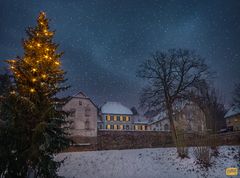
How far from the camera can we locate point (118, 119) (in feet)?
179

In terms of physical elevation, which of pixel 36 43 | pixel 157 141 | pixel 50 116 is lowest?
pixel 157 141

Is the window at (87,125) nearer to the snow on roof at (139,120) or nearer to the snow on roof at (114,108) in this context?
the snow on roof at (114,108)

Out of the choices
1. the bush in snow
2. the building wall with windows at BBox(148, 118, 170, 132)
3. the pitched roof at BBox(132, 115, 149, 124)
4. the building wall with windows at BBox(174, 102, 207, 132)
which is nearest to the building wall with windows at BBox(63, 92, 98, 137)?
the building wall with windows at BBox(174, 102, 207, 132)

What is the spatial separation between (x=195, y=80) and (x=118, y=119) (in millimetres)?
32079

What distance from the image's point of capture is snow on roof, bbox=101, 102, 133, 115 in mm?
54031

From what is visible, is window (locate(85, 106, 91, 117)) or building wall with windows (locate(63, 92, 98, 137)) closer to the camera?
building wall with windows (locate(63, 92, 98, 137))

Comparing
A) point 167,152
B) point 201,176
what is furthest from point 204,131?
point 167,152

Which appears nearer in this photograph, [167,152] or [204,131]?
[204,131]

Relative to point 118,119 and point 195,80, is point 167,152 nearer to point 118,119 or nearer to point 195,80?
point 195,80

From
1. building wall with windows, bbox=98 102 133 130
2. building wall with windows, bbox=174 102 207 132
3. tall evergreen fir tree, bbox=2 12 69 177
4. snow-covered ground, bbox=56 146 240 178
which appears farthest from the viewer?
building wall with windows, bbox=98 102 133 130

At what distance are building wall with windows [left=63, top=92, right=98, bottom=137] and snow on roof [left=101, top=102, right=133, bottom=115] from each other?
50.1ft

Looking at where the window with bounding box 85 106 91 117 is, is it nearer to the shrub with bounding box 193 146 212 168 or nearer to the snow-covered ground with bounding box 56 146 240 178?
the snow-covered ground with bounding box 56 146 240 178

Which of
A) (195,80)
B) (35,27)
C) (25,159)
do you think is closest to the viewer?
(25,159)

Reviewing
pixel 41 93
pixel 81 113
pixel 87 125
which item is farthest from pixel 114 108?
pixel 41 93
